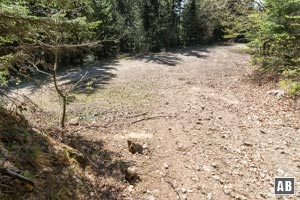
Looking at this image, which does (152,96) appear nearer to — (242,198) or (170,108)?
(170,108)

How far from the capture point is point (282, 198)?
141 inches

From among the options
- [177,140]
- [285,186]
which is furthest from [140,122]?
[285,186]

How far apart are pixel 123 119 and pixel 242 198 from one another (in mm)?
3678

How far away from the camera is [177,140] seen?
5.17 metres

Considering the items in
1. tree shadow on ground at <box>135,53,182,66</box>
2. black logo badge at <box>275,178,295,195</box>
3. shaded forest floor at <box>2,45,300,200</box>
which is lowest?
black logo badge at <box>275,178,295,195</box>

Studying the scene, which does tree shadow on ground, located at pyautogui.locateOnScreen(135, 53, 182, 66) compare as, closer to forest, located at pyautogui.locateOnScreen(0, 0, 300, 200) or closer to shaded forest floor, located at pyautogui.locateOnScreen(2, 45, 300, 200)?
forest, located at pyautogui.locateOnScreen(0, 0, 300, 200)

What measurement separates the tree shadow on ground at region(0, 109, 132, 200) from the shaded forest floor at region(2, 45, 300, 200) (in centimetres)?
2

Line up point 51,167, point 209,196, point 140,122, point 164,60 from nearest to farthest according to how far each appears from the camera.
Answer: point 51,167, point 209,196, point 140,122, point 164,60

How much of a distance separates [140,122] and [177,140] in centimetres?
136

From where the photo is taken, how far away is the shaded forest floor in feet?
11.9

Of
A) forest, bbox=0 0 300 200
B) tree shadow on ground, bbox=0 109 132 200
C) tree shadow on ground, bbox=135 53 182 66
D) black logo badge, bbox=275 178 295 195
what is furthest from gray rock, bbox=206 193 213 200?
tree shadow on ground, bbox=135 53 182 66

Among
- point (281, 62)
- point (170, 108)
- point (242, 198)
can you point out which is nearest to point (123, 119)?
point (170, 108)

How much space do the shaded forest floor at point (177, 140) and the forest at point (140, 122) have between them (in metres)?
0.02

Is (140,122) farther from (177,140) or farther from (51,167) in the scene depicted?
(51,167)
